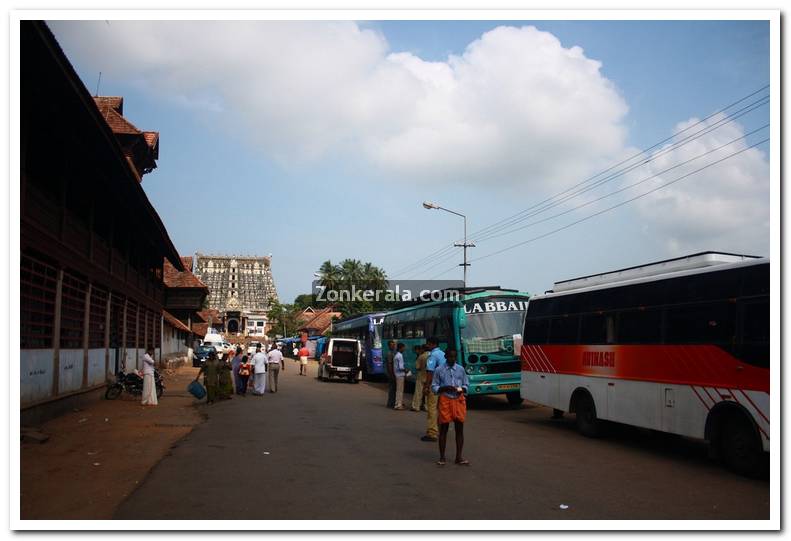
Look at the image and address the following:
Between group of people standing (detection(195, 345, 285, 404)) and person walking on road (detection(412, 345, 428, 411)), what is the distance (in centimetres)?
601

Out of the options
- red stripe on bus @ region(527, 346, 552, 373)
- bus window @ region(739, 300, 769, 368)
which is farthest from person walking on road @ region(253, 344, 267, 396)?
bus window @ region(739, 300, 769, 368)

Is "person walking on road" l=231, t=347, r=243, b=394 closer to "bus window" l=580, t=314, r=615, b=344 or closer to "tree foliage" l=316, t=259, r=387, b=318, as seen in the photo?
"bus window" l=580, t=314, r=615, b=344

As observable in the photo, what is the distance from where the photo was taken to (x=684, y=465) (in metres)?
9.91

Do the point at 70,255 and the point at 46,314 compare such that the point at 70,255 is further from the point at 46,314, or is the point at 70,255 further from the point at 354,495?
the point at 354,495

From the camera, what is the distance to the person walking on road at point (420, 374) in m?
16.5

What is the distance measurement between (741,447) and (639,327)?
2769mm

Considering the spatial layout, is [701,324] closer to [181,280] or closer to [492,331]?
[492,331]

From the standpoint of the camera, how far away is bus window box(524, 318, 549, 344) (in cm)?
1462

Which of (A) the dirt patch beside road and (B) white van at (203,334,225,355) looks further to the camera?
(B) white van at (203,334,225,355)

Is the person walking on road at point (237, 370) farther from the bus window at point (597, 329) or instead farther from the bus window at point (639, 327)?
the bus window at point (639, 327)

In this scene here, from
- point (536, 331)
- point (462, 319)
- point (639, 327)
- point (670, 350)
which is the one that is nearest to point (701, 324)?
point (670, 350)

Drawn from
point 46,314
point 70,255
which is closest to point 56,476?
point 46,314

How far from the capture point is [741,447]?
9016mm

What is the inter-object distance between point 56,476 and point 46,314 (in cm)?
688
